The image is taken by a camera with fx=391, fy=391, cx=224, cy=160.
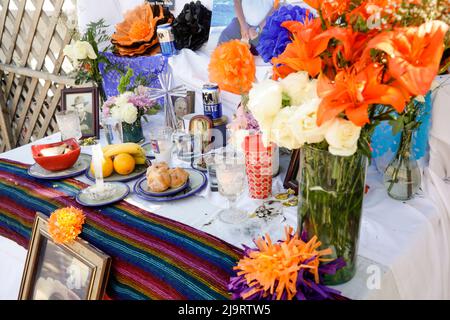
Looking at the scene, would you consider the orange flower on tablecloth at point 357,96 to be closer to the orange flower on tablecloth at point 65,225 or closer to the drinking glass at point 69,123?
the orange flower on tablecloth at point 65,225

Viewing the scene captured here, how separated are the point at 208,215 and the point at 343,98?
47 centimetres

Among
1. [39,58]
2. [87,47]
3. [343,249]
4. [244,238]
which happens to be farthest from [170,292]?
[39,58]

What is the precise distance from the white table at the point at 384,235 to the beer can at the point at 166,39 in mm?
629

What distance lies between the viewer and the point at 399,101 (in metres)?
0.47

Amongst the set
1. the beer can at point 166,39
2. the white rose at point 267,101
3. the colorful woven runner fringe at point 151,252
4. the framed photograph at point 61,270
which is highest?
the beer can at point 166,39

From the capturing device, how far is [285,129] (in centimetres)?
55

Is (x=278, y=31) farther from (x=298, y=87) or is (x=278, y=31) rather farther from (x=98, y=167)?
(x=98, y=167)

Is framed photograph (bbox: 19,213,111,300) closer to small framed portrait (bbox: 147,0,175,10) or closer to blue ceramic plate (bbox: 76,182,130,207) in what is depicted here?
blue ceramic plate (bbox: 76,182,130,207)

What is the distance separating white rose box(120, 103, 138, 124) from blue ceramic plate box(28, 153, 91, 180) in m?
0.17

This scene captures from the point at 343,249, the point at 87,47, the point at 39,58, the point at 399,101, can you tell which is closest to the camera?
the point at 399,101

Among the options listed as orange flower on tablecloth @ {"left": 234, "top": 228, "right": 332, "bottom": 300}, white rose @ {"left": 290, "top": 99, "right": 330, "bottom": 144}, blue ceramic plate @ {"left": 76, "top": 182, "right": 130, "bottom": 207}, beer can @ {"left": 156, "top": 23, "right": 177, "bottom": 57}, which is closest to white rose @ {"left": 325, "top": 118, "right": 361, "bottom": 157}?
white rose @ {"left": 290, "top": 99, "right": 330, "bottom": 144}

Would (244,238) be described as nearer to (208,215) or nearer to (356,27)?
(208,215)

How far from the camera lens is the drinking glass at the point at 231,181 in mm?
834

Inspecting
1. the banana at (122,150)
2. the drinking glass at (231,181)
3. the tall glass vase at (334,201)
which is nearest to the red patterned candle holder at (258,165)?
the drinking glass at (231,181)
